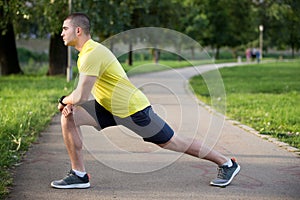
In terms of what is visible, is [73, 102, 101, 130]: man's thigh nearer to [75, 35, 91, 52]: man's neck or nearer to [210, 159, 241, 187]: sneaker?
[75, 35, 91, 52]: man's neck

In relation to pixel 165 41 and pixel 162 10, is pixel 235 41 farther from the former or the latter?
pixel 165 41

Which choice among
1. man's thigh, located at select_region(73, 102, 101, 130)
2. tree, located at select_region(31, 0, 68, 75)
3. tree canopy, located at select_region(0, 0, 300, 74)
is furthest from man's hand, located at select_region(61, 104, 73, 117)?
tree, located at select_region(31, 0, 68, 75)

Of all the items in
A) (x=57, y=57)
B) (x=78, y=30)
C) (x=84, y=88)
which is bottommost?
(x=57, y=57)

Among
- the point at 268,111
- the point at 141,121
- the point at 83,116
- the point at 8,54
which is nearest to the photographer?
the point at 141,121

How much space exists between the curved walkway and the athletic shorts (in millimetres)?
518

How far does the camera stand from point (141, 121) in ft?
19.6

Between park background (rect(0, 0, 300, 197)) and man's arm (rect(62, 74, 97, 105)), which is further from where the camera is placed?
park background (rect(0, 0, 300, 197))

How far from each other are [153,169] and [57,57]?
2209 centimetres

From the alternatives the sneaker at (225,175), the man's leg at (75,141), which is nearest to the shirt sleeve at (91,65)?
the man's leg at (75,141)

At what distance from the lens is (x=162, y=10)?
35531mm

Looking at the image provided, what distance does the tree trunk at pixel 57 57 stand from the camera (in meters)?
28.7

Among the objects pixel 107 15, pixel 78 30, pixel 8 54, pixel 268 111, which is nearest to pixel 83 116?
pixel 78 30

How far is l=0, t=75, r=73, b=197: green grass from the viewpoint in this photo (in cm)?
743

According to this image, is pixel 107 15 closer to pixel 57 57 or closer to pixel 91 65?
pixel 57 57
